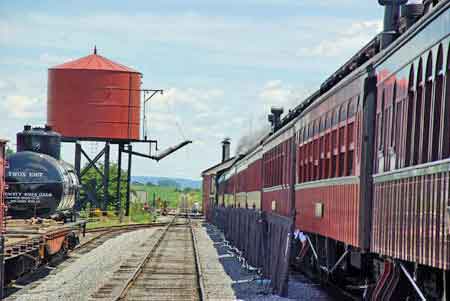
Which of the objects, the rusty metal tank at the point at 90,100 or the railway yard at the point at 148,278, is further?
the rusty metal tank at the point at 90,100

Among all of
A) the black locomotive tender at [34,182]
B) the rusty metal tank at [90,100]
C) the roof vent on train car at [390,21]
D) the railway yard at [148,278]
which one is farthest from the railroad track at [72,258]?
the roof vent on train car at [390,21]

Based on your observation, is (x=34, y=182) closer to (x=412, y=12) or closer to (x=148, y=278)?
(x=148, y=278)

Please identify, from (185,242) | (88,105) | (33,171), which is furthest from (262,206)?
(88,105)

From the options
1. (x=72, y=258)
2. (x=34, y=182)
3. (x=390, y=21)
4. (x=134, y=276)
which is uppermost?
(x=390, y=21)

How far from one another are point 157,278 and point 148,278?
0.65 feet

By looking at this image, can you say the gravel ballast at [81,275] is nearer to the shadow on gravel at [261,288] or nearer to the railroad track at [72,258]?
the railroad track at [72,258]

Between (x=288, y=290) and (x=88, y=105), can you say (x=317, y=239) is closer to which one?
(x=288, y=290)

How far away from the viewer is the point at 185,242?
38125 millimetres

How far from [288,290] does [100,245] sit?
1654 cm

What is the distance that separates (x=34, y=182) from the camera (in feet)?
79.0

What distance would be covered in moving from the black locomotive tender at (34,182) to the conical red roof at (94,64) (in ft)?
100

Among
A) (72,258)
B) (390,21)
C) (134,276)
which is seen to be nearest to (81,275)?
(134,276)

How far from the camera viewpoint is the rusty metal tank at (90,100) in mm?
55125

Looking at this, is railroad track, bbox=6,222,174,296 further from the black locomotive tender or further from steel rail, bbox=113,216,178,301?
steel rail, bbox=113,216,178,301
